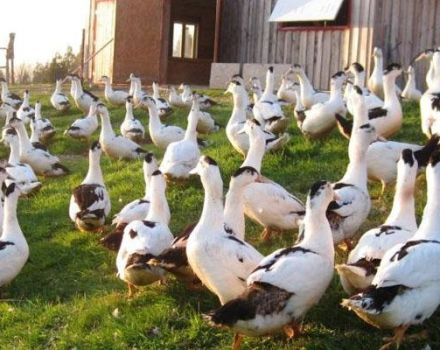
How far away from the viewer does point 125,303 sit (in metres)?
7.02


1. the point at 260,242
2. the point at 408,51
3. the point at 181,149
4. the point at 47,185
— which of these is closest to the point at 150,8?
the point at 408,51

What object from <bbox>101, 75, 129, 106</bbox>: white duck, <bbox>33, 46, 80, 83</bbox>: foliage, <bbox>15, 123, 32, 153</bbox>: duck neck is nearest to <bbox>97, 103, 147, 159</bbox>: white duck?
<bbox>15, 123, 32, 153</bbox>: duck neck

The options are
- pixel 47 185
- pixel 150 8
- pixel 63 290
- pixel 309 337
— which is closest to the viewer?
pixel 309 337

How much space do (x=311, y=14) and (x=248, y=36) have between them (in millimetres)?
3583

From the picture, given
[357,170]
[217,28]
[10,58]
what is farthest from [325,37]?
[10,58]

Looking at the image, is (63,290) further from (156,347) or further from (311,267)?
(311,267)

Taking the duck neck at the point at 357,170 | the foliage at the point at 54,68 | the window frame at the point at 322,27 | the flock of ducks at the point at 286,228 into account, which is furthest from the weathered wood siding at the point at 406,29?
the foliage at the point at 54,68

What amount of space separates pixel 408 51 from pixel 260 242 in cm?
1099

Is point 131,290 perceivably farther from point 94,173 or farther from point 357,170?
point 94,173

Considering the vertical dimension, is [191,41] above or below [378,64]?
above

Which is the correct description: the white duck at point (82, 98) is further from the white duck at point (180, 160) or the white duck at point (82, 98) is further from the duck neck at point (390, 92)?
the duck neck at point (390, 92)

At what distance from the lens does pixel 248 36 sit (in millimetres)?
21625

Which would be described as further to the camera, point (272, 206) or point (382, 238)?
point (272, 206)

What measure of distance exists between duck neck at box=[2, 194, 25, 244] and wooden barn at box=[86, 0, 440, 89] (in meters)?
10.9
